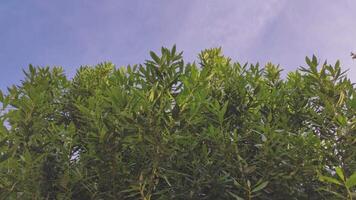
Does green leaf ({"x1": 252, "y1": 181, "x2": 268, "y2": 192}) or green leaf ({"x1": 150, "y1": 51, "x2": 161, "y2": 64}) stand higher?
green leaf ({"x1": 150, "y1": 51, "x2": 161, "y2": 64})

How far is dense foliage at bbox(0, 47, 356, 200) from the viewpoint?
3842mm

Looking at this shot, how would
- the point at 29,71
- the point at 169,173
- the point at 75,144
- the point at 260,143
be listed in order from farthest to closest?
the point at 29,71
the point at 75,144
the point at 260,143
the point at 169,173

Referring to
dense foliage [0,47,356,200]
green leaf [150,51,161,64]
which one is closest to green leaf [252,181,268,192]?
dense foliage [0,47,356,200]

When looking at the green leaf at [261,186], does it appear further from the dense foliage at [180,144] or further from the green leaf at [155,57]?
the green leaf at [155,57]

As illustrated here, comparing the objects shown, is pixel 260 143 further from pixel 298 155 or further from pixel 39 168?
pixel 39 168

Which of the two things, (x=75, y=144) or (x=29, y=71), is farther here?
(x=29, y=71)

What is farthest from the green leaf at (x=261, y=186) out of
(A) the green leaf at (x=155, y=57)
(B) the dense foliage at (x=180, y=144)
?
(A) the green leaf at (x=155, y=57)

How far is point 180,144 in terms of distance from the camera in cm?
398

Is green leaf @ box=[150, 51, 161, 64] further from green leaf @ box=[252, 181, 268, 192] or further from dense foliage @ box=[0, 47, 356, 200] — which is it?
green leaf @ box=[252, 181, 268, 192]

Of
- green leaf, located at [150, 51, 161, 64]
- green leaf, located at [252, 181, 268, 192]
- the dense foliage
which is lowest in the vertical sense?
green leaf, located at [252, 181, 268, 192]

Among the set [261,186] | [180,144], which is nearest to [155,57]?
[180,144]

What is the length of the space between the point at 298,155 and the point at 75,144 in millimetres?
1997

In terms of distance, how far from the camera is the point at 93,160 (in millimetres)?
4023

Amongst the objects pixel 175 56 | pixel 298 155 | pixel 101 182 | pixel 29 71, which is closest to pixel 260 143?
pixel 298 155
